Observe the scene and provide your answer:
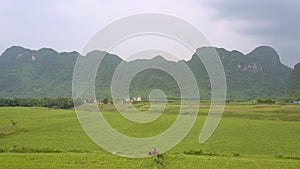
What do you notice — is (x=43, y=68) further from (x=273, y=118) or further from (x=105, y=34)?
(x=105, y=34)

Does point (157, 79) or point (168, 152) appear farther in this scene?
point (157, 79)

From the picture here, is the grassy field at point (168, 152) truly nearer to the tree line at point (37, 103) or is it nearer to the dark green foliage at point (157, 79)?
the tree line at point (37, 103)

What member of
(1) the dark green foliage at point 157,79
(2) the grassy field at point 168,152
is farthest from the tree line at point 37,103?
(2) the grassy field at point 168,152

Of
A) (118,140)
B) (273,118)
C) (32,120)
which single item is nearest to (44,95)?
(32,120)

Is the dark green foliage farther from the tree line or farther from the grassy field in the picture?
the grassy field

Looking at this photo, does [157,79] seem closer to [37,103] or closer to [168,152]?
[37,103]

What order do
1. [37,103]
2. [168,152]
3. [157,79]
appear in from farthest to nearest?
[157,79], [37,103], [168,152]

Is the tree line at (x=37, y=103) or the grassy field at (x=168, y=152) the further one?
the tree line at (x=37, y=103)

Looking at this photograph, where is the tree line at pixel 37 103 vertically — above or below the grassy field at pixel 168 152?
above

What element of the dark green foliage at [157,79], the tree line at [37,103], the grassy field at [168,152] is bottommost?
the grassy field at [168,152]

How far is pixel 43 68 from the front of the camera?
635ft

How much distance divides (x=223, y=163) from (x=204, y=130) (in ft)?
59.9

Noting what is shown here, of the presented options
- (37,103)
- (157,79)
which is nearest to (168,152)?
(37,103)

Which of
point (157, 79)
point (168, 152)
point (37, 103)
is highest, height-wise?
point (157, 79)
